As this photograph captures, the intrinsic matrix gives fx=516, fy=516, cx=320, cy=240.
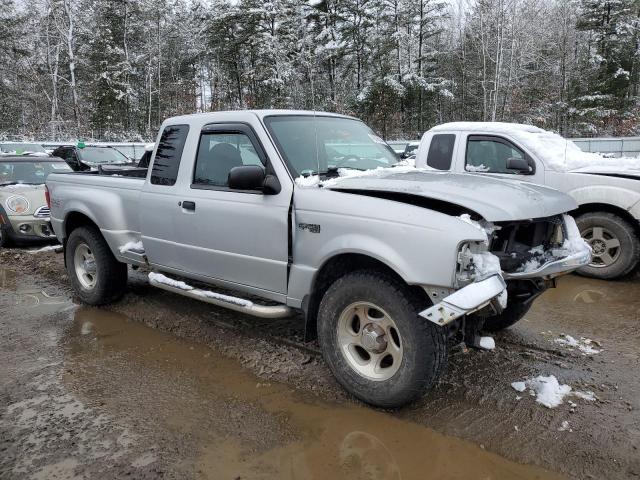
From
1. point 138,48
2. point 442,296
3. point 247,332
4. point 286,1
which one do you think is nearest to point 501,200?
point 442,296

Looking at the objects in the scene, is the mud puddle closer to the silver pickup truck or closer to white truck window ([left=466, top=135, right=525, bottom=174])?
the silver pickup truck

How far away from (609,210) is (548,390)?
3827 mm

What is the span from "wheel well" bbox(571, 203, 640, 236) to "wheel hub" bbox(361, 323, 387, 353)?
13.9 ft

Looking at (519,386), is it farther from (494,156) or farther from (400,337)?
(494,156)

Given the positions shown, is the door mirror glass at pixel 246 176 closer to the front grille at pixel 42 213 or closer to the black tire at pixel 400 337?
the black tire at pixel 400 337

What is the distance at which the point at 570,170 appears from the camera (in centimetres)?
660

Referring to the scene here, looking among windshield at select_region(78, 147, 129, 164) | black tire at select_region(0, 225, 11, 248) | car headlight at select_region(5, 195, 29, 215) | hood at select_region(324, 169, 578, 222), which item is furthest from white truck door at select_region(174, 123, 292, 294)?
windshield at select_region(78, 147, 129, 164)

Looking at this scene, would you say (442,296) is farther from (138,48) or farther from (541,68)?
(138,48)

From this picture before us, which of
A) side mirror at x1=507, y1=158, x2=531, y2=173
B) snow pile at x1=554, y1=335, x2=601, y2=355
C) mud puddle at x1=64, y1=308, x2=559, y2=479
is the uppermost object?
side mirror at x1=507, y1=158, x2=531, y2=173

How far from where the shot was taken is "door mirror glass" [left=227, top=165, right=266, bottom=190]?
143 inches

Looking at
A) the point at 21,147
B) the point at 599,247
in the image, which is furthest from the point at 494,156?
the point at 21,147

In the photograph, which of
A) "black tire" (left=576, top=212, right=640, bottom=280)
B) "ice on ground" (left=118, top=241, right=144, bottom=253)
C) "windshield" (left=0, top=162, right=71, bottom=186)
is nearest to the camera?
"ice on ground" (left=118, top=241, right=144, bottom=253)

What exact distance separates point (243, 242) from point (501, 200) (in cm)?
195

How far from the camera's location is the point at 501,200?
130 inches
